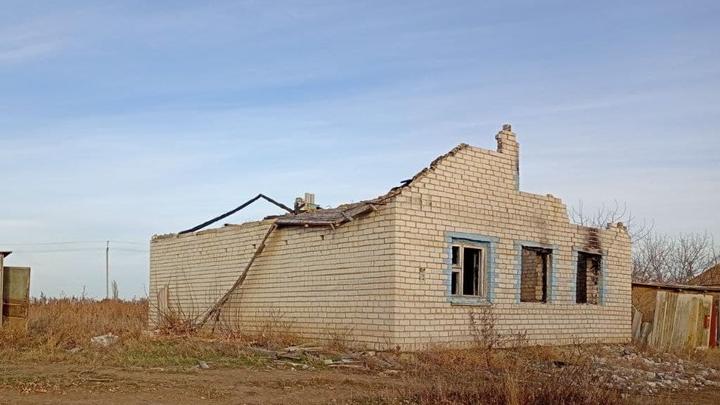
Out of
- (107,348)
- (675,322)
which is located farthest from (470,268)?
(107,348)

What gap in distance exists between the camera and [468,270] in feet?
57.5

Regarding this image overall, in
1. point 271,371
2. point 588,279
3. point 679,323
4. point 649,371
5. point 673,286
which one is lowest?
point 649,371

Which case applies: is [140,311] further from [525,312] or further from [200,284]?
[525,312]

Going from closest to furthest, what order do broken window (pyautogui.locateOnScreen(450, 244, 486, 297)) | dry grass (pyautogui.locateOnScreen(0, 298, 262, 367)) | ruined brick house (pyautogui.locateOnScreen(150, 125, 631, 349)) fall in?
dry grass (pyautogui.locateOnScreen(0, 298, 262, 367)) < ruined brick house (pyautogui.locateOnScreen(150, 125, 631, 349)) < broken window (pyautogui.locateOnScreen(450, 244, 486, 297))

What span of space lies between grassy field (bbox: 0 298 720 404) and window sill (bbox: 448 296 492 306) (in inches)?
23.7

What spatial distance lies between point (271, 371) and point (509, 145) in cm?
827

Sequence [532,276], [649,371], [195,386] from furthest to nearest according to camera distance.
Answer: [532,276] < [649,371] < [195,386]

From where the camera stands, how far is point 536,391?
962 cm

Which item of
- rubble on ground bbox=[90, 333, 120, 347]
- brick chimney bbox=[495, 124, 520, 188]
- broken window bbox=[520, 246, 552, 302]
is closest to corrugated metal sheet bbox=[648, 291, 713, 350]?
broken window bbox=[520, 246, 552, 302]

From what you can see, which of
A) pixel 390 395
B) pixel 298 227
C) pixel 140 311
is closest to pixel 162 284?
pixel 140 311

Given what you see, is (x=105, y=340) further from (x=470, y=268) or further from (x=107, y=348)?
(x=470, y=268)

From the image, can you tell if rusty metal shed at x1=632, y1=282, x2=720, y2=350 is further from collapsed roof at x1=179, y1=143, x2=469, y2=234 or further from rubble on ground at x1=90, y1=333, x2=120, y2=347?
rubble on ground at x1=90, y1=333, x2=120, y2=347

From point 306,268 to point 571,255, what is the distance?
258 inches

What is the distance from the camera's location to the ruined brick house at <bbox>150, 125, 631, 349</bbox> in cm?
1572
